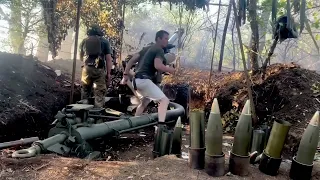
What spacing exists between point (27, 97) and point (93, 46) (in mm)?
1978

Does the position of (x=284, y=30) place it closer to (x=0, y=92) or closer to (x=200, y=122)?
(x=200, y=122)

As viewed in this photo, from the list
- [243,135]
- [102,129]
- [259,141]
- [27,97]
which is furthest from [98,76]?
[243,135]

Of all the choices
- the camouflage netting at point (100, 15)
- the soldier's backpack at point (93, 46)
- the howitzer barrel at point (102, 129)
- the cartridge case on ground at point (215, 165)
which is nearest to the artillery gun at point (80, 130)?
the howitzer barrel at point (102, 129)

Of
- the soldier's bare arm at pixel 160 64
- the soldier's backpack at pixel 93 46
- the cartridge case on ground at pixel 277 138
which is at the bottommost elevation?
the cartridge case on ground at pixel 277 138

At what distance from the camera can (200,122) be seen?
305 cm

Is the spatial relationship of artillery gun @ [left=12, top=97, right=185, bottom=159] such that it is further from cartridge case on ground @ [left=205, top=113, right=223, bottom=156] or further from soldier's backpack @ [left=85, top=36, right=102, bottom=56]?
cartridge case on ground @ [left=205, top=113, right=223, bottom=156]

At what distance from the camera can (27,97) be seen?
22.8 ft

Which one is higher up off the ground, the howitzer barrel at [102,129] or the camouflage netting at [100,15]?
the camouflage netting at [100,15]

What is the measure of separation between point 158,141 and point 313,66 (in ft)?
99.2

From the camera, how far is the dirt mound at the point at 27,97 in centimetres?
578

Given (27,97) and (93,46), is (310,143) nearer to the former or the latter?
(93,46)

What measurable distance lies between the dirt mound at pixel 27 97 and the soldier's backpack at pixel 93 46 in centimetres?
167

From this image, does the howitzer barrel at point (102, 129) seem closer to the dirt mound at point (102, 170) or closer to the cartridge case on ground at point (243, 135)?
the dirt mound at point (102, 170)

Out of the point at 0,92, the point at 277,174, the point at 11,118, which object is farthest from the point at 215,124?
the point at 0,92
